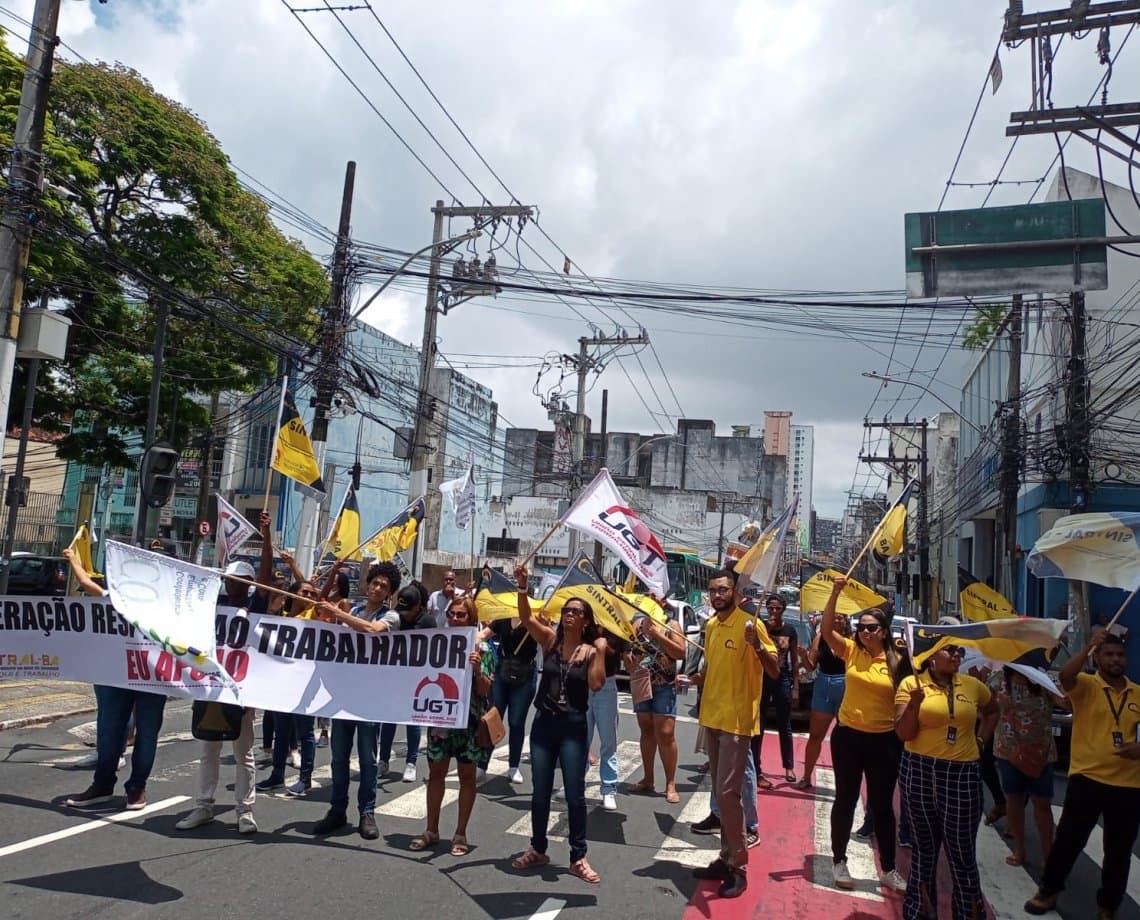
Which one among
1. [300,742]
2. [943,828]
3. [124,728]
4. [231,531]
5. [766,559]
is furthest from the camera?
[231,531]

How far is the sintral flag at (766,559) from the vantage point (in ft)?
21.5

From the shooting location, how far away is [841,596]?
7.78 meters

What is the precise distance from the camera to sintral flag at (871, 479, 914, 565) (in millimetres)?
7594

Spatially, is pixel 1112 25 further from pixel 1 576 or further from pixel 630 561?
pixel 1 576

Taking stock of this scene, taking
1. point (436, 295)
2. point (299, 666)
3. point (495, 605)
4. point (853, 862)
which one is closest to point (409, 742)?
point (495, 605)

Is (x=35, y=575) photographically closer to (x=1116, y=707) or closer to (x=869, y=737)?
(x=869, y=737)

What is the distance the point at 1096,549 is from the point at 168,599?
5893mm

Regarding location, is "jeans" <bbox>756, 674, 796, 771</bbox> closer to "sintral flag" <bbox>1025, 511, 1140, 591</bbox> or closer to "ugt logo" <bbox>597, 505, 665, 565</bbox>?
"ugt logo" <bbox>597, 505, 665, 565</bbox>

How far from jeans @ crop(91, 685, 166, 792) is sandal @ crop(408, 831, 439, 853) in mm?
2120

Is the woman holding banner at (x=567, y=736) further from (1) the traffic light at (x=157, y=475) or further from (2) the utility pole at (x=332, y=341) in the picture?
(2) the utility pole at (x=332, y=341)

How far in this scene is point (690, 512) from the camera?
2494 inches

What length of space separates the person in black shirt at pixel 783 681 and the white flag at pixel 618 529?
140cm

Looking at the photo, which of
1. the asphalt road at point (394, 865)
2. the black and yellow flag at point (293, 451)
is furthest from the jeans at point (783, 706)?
the black and yellow flag at point (293, 451)

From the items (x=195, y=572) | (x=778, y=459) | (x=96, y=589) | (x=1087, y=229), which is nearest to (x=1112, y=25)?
(x=1087, y=229)
